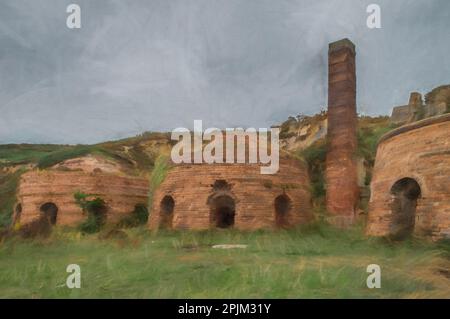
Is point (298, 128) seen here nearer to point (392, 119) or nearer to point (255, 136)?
point (392, 119)

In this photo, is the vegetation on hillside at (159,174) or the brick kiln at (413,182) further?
the vegetation on hillside at (159,174)

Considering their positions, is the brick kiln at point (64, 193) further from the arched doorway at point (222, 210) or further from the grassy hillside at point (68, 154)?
the grassy hillside at point (68, 154)

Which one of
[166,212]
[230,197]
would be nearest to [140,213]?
[166,212]

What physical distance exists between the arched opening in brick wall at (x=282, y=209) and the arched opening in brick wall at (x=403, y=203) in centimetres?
428

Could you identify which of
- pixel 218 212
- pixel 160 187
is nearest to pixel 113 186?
pixel 160 187

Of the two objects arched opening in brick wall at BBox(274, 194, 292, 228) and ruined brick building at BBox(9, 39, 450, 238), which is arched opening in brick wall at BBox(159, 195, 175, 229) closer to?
ruined brick building at BBox(9, 39, 450, 238)

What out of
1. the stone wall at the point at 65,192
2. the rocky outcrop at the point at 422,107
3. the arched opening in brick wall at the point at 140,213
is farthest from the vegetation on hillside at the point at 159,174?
the rocky outcrop at the point at 422,107

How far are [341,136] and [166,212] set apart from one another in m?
11.0

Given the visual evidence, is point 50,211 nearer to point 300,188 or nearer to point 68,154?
point 300,188

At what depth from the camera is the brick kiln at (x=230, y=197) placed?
1324 cm

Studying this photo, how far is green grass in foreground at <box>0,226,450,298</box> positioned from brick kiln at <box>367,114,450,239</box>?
63cm

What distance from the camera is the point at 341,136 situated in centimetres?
2139

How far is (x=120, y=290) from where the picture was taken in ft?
20.1
